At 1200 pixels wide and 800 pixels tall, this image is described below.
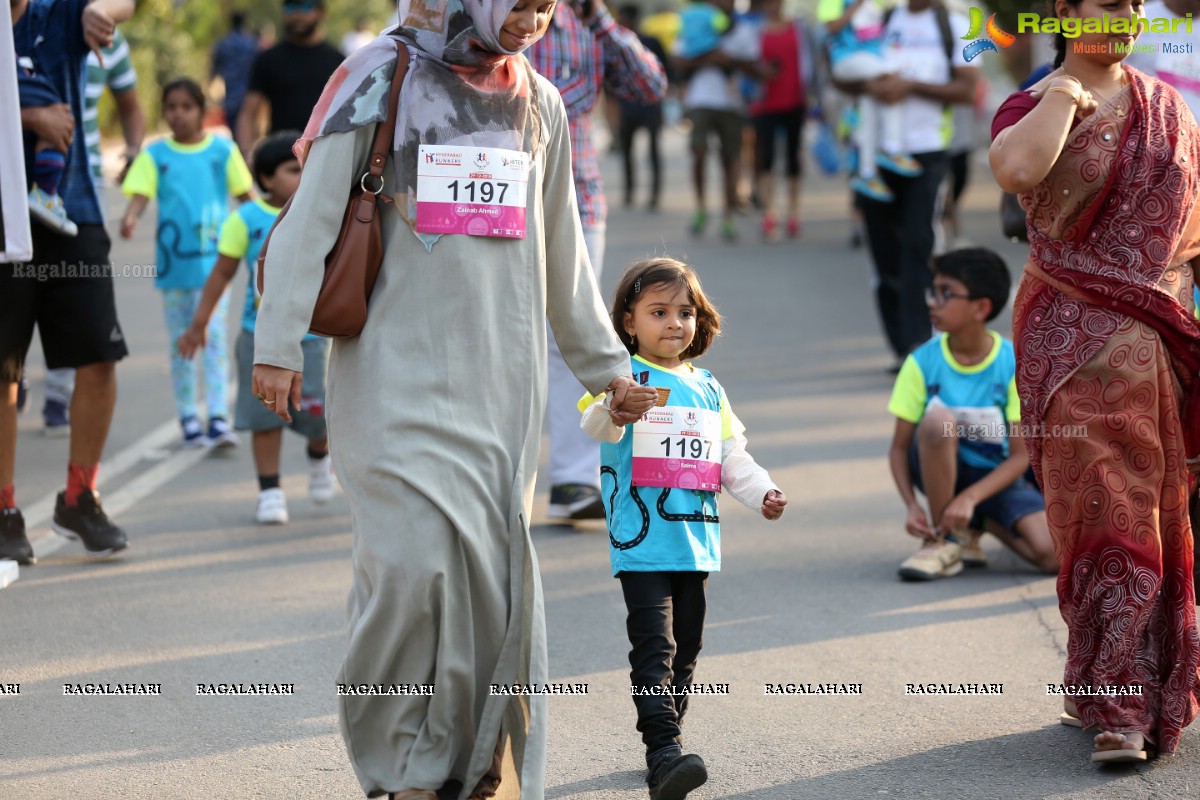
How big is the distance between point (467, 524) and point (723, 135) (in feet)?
45.3

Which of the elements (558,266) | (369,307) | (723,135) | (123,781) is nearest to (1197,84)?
(558,266)

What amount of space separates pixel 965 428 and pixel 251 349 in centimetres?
303

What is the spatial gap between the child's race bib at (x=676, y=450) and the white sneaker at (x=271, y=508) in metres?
3.29

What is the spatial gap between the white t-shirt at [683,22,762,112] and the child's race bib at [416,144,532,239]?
1336 centimetres

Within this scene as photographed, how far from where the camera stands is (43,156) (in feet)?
19.7

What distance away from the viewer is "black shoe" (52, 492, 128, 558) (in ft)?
21.2

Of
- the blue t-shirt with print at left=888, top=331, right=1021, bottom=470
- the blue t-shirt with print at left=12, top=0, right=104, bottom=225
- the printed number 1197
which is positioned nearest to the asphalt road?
the blue t-shirt with print at left=888, top=331, right=1021, bottom=470

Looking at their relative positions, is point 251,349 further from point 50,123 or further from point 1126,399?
point 1126,399

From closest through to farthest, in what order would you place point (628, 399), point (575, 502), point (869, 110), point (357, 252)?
1. point (357, 252)
2. point (628, 399)
3. point (575, 502)
4. point (869, 110)

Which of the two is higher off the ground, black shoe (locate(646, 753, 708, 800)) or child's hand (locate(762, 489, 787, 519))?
child's hand (locate(762, 489, 787, 519))

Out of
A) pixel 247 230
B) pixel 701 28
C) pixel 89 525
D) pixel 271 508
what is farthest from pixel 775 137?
pixel 89 525

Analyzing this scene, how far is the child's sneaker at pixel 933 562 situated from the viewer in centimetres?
629

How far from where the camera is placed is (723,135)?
17141mm

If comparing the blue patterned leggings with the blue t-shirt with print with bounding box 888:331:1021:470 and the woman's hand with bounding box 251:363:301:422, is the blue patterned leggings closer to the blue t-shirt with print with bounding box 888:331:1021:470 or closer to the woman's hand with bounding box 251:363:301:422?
the blue t-shirt with print with bounding box 888:331:1021:470
